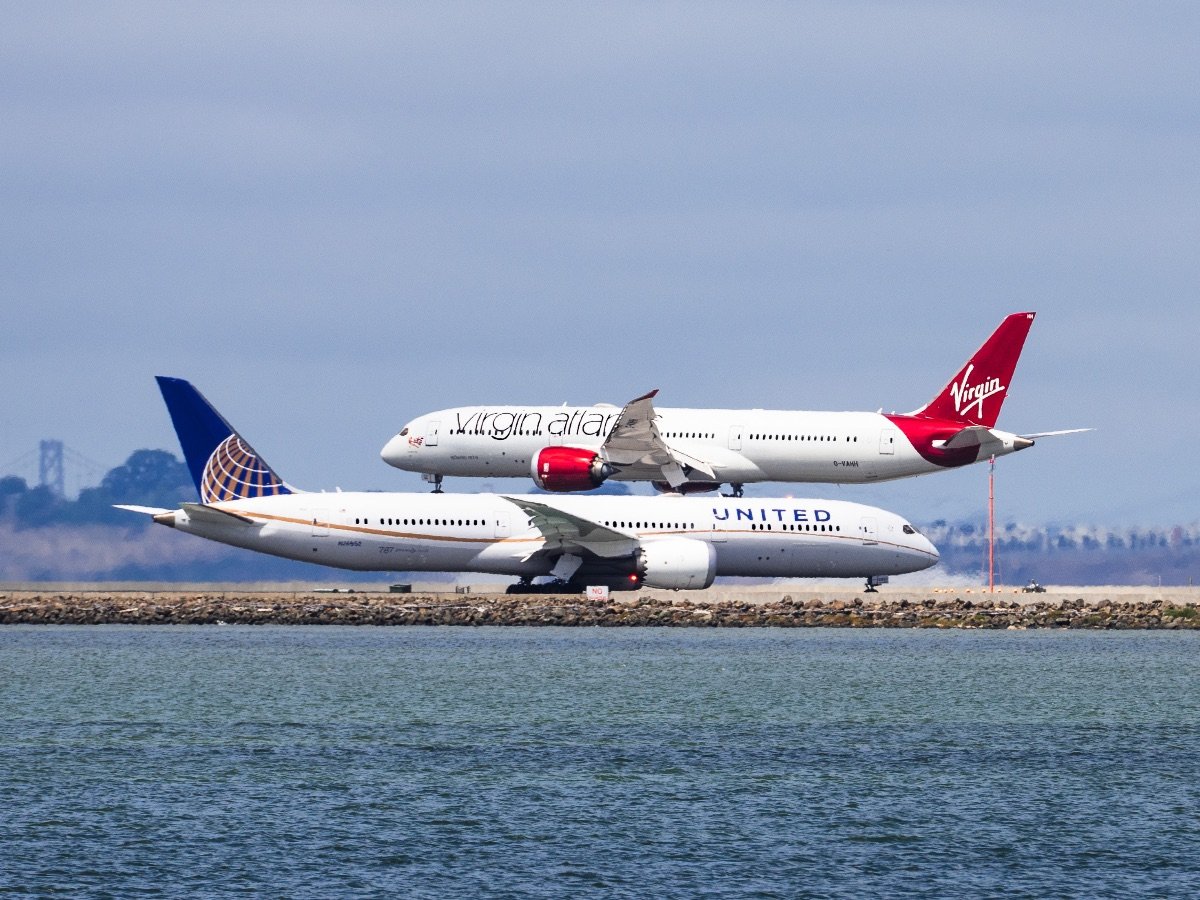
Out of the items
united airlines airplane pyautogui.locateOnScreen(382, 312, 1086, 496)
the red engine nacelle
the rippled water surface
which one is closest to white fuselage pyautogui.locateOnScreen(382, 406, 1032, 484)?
united airlines airplane pyautogui.locateOnScreen(382, 312, 1086, 496)

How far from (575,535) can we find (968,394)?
2342 cm

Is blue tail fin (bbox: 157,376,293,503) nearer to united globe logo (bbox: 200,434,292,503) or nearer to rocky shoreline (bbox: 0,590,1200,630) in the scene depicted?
united globe logo (bbox: 200,434,292,503)

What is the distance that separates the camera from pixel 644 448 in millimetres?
95500

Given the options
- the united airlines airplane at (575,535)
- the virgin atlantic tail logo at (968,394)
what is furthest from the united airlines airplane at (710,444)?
the united airlines airplane at (575,535)

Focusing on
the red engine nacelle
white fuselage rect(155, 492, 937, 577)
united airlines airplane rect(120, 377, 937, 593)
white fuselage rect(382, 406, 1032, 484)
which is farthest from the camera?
white fuselage rect(382, 406, 1032, 484)

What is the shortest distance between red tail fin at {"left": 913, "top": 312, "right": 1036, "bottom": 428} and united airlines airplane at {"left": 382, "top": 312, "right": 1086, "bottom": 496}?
6.32ft

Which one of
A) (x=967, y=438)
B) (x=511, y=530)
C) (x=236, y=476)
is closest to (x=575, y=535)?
(x=511, y=530)

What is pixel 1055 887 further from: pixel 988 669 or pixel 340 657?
pixel 340 657

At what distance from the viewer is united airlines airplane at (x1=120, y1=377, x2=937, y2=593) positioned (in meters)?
90.2

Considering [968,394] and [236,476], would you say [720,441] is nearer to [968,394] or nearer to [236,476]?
[968,394]

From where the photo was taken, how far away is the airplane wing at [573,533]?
289ft

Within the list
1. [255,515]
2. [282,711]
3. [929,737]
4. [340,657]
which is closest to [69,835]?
[282,711]

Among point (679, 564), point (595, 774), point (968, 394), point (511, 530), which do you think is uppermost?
point (968, 394)

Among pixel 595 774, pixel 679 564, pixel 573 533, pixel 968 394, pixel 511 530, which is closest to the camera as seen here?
pixel 595 774
